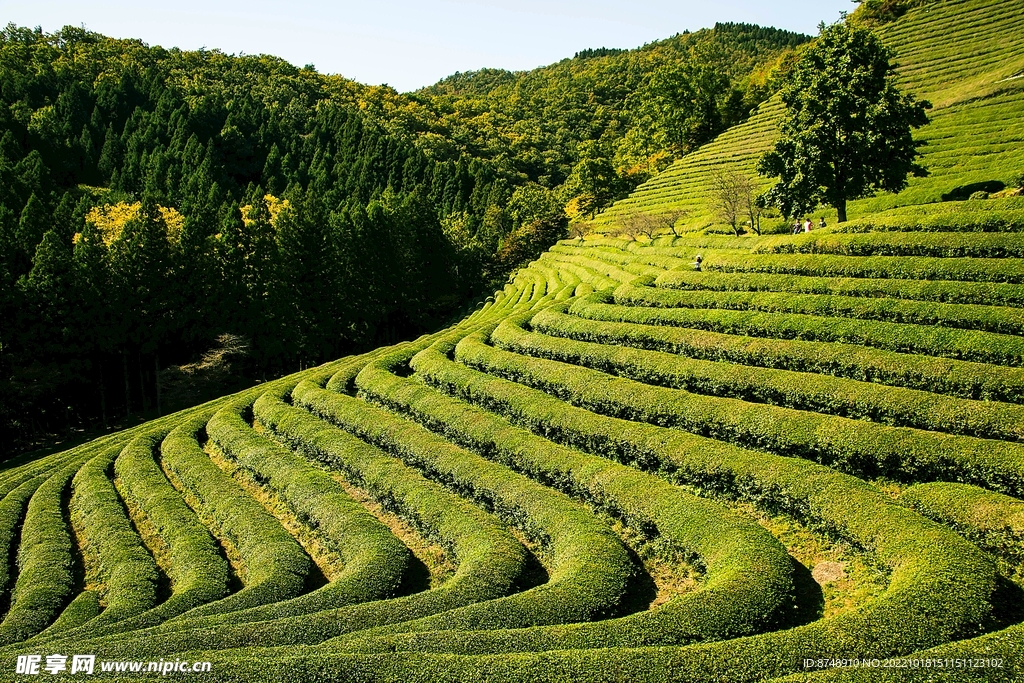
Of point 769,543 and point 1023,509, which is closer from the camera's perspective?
point 1023,509

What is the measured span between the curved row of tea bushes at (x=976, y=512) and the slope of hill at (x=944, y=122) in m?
26.3

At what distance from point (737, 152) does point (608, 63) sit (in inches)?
4603

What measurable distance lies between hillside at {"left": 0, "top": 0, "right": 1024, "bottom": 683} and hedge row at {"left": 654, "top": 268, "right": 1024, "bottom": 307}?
0.15 m

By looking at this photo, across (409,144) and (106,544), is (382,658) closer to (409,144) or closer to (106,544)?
(106,544)

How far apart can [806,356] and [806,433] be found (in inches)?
166

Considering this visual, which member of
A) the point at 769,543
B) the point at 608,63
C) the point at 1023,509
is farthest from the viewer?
the point at 608,63

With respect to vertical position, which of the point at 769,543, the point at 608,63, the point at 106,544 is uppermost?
the point at 608,63

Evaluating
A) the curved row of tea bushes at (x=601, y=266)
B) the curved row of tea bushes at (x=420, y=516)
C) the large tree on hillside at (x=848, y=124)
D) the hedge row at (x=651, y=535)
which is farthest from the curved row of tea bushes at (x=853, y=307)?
the curved row of tea bushes at (x=420, y=516)

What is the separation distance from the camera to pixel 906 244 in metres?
25.1

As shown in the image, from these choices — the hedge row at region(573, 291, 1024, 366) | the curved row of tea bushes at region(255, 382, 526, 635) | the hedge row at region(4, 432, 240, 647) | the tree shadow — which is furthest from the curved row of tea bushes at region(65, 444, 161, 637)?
the tree shadow

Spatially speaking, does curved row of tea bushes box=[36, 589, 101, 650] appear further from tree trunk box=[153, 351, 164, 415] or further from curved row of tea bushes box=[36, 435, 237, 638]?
tree trunk box=[153, 351, 164, 415]

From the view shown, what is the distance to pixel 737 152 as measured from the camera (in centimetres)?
6694

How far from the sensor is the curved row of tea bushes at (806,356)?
17234 millimetres

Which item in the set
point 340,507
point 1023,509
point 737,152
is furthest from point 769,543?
point 737,152
